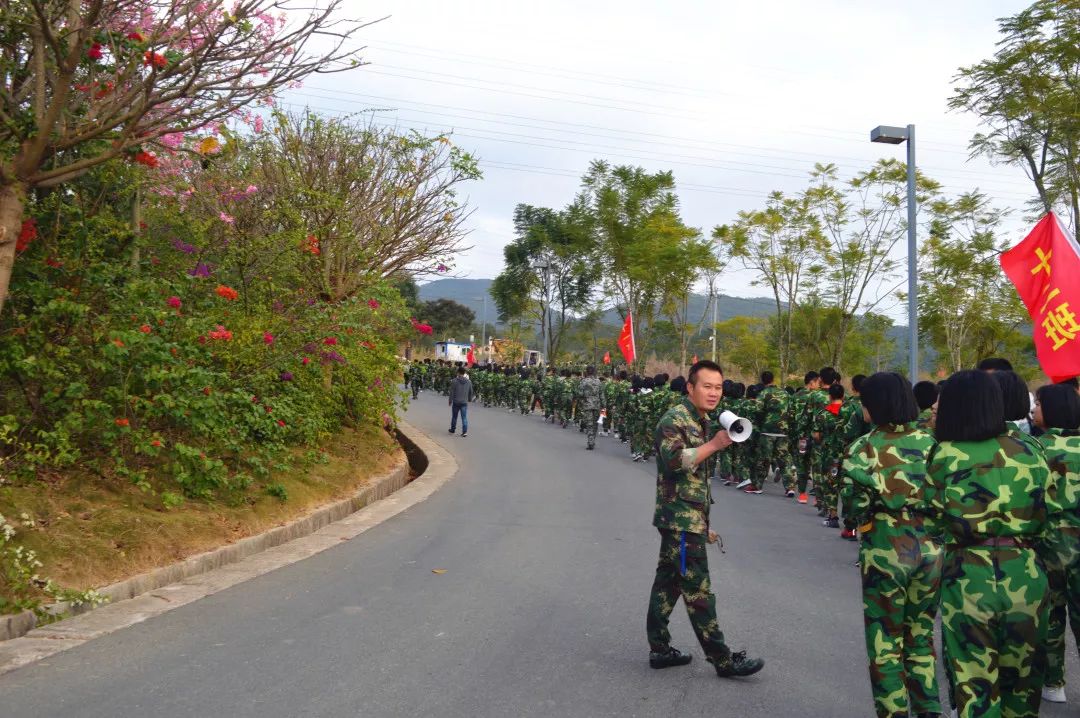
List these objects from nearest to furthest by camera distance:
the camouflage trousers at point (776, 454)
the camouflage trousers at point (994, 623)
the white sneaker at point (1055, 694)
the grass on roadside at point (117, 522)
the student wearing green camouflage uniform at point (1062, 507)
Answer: the camouflage trousers at point (994, 623), the student wearing green camouflage uniform at point (1062, 507), the white sneaker at point (1055, 694), the grass on roadside at point (117, 522), the camouflage trousers at point (776, 454)

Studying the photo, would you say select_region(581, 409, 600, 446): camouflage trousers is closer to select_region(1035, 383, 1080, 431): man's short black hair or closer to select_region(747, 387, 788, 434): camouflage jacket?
select_region(747, 387, 788, 434): camouflage jacket

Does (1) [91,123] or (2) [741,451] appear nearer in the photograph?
(1) [91,123]

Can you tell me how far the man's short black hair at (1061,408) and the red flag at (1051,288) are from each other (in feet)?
8.13

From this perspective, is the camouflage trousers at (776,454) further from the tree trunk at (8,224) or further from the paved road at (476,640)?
the tree trunk at (8,224)

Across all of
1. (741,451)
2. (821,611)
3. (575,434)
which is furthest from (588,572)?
(575,434)

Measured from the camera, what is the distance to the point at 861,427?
24.7 feet

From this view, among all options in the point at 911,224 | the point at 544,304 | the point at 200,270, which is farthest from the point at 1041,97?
the point at 544,304

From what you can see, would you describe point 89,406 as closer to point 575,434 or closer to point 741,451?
point 741,451

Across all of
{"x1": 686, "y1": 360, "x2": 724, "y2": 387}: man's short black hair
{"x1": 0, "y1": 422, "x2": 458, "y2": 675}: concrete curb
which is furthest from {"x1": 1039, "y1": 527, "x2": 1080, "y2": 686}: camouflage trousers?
{"x1": 0, "y1": 422, "x2": 458, "y2": 675}: concrete curb

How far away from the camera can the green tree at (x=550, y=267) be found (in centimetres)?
4578

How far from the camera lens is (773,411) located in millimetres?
13625

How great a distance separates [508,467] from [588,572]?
8.85m

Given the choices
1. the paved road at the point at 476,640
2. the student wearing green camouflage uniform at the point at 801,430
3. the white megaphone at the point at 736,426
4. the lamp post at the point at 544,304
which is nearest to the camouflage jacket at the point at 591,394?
the student wearing green camouflage uniform at the point at 801,430

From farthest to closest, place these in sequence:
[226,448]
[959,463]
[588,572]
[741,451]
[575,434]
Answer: [575,434] < [741,451] < [226,448] < [588,572] < [959,463]
